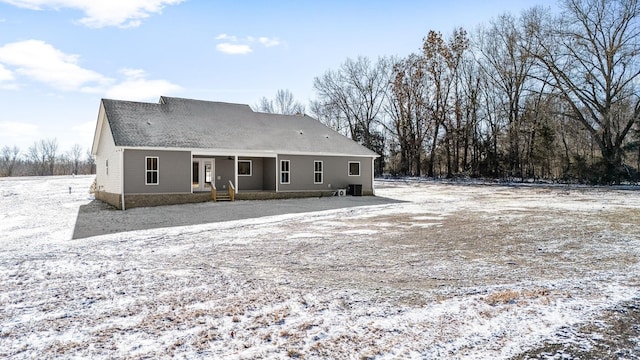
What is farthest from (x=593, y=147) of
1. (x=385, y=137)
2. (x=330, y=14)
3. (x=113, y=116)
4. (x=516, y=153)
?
(x=113, y=116)

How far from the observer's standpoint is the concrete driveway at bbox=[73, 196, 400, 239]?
11.7 meters

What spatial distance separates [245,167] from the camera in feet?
68.8

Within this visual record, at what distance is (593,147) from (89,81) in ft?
126

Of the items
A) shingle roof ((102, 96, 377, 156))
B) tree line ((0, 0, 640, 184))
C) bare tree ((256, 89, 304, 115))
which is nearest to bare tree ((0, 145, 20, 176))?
bare tree ((256, 89, 304, 115))

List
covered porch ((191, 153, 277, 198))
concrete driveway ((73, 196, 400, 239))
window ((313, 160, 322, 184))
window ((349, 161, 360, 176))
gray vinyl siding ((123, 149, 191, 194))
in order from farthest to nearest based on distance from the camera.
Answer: window ((349, 161, 360, 176))
window ((313, 160, 322, 184))
covered porch ((191, 153, 277, 198))
gray vinyl siding ((123, 149, 191, 194))
concrete driveway ((73, 196, 400, 239))

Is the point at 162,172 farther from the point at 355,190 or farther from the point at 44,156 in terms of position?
the point at 44,156

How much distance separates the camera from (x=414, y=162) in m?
45.0

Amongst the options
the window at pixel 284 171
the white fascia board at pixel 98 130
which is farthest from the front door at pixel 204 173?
the white fascia board at pixel 98 130

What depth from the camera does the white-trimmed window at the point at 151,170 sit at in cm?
1709

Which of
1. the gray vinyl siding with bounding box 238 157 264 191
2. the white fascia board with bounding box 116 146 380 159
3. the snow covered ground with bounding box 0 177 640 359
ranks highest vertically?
the white fascia board with bounding box 116 146 380 159

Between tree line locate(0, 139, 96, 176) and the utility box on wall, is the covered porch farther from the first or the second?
tree line locate(0, 139, 96, 176)

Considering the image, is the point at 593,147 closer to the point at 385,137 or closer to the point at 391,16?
the point at 385,137

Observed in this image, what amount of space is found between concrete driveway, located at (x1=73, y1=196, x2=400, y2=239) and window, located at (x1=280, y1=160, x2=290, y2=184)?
1.86 meters

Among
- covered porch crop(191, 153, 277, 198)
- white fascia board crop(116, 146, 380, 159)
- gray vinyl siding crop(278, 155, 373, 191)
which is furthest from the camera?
gray vinyl siding crop(278, 155, 373, 191)
